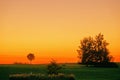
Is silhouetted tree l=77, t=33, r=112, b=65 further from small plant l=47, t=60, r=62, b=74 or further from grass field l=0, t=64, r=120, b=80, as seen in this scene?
small plant l=47, t=60, r=62, b=74

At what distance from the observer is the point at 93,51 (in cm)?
15262

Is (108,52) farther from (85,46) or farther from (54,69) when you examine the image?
(54,69)

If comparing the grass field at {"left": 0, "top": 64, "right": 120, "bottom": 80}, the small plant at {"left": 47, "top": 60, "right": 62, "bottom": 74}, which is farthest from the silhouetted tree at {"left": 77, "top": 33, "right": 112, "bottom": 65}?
the small plant at {"left": 47, "top": 60, "right": 62, "bottom": 74}

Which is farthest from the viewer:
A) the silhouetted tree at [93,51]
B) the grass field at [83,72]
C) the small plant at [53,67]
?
the silhouetted tree at [93,51]

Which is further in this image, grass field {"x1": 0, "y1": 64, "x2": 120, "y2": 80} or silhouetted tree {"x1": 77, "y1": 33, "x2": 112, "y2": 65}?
silhouetted tree {"x1": 77, "y1": 33, "x2": 112, "y2": 65}

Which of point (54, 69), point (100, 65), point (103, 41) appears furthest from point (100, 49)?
point (54, 69)

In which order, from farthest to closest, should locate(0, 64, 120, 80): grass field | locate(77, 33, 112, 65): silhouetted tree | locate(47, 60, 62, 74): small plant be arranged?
1. locate(77, 33, 112, 65): silhouetted tree
2. locate(0, 64, 120, 80): grass field
3. locate(47, 60, 62, 74): small plant

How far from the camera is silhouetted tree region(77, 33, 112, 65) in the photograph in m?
147

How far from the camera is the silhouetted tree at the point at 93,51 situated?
147 meters

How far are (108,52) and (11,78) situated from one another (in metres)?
106

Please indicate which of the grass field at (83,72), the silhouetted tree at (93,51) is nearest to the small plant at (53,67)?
the grass field at (83,72)

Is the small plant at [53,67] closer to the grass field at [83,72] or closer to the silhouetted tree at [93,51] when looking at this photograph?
the grass field at [83,72]

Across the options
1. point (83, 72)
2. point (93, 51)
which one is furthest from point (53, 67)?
point (93, 51)

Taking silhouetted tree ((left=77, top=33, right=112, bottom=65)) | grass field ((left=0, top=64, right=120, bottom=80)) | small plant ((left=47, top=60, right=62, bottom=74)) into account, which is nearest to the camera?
small plant ((left=47, top=60, right=62, bottom=74))
